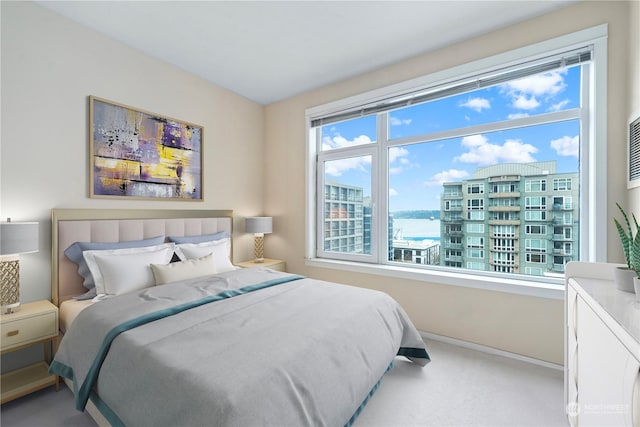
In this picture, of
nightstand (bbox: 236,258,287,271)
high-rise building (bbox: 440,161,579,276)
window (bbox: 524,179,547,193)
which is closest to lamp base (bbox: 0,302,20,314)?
nightstand (bbox: 236,258,287,271)

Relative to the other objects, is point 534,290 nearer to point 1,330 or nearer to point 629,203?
point 629,203

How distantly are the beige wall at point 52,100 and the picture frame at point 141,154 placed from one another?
7 cm

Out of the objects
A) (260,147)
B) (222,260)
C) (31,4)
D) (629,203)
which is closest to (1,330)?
(222,260)

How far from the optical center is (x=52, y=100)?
7.23 ft

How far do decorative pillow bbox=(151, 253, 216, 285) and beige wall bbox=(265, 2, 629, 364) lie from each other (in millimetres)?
1370

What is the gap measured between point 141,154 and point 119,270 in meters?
1.19

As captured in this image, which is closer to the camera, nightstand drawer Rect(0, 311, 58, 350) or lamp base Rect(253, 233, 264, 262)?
nightstand drawer Rect(0, 311, 58, 350)

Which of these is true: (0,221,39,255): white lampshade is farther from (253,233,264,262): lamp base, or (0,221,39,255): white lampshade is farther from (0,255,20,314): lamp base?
(253,233,264,262): lamp base

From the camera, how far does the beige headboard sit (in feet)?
7.17

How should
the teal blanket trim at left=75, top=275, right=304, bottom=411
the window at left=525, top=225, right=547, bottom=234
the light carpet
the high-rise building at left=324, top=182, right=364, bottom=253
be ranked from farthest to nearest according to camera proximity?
the high-rise building at left=324, top=182, right=364, bottom=253
the window at left=525, top=225, right=547, bottom=234
the light carpet
the teal blanket trim at left=75, top=275, right=304, bottom=411

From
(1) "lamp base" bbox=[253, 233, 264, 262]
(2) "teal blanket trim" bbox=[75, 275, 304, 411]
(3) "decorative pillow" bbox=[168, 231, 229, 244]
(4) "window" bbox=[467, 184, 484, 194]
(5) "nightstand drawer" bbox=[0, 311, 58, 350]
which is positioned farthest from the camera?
(1) "lamp base" bbox=[253, 233, 264, 262]

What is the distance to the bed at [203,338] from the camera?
108 cm

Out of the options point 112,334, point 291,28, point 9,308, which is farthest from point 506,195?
point 9,308

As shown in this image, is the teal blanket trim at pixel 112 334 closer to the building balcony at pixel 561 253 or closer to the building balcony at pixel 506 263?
the building balcony at pixel 506 263
